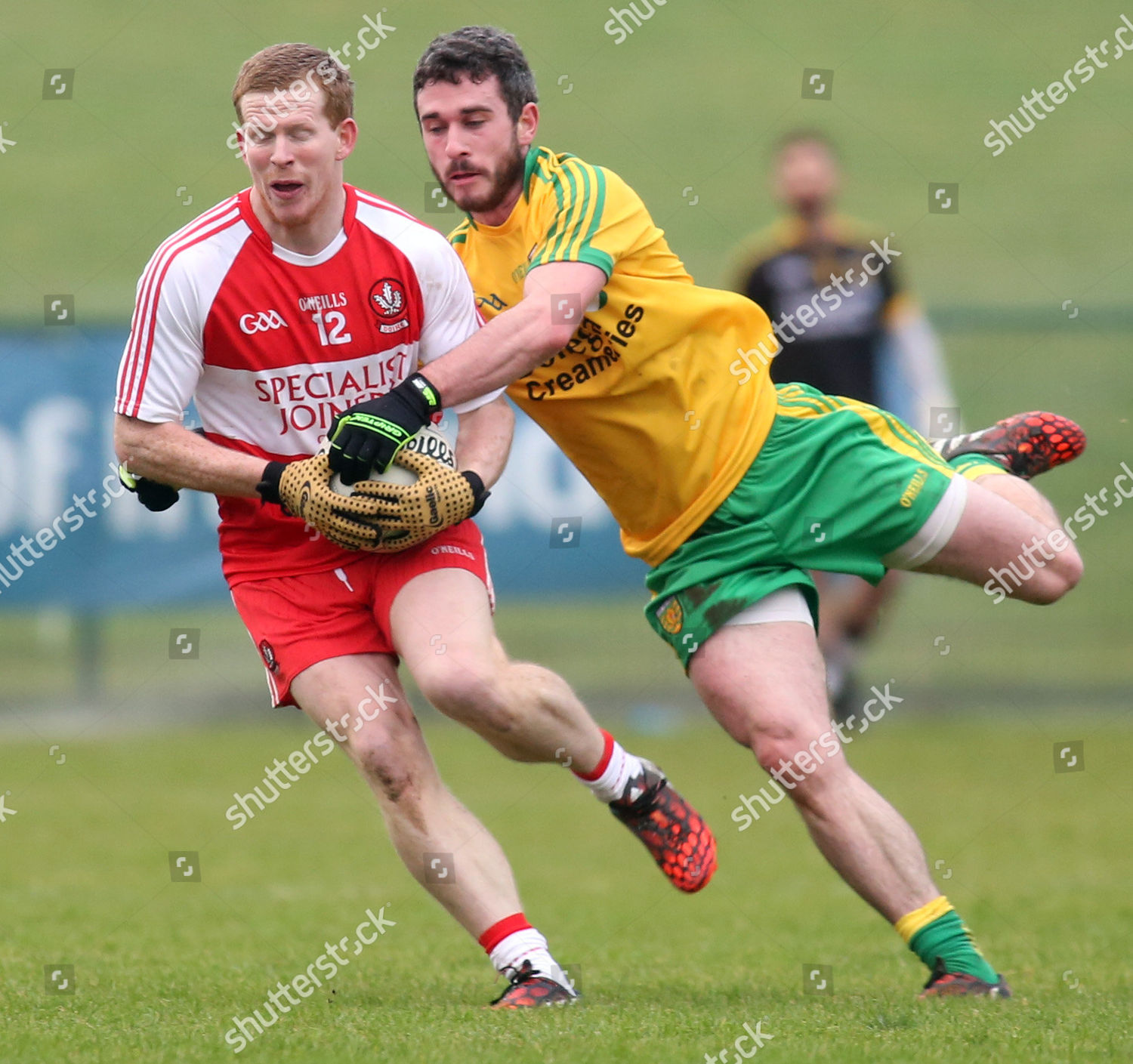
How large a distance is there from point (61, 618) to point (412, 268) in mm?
7057

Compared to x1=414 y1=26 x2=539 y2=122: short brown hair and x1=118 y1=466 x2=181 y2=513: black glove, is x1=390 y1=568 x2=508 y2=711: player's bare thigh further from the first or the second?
x1=414 y1=26 x2=539 y2=122: short brown hair

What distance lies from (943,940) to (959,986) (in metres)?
0.14

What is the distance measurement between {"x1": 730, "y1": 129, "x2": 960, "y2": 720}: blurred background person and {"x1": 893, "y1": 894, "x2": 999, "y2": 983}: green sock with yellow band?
18.1ft

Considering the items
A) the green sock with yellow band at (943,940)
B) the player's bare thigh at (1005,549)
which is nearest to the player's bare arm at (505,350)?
the player's bare thigh at (1005,549)

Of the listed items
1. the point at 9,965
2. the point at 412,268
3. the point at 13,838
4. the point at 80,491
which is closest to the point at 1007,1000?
the point at 412,268

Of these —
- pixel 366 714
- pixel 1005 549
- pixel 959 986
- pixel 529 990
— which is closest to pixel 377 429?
pixel 366 714

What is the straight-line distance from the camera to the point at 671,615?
5582mm

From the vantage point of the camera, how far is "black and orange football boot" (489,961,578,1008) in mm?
4969

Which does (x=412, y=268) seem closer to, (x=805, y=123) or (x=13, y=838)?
(x=13, y=838)

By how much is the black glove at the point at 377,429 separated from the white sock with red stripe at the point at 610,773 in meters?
1.24

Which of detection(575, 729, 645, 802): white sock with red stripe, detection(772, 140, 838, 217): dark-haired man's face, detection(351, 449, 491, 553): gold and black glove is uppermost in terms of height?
detection(772, 140, 838, 217): dark-haired man's face

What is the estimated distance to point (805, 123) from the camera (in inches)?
904

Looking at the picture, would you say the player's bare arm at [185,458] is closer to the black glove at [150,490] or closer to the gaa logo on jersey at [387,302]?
the black glove at [150,490]

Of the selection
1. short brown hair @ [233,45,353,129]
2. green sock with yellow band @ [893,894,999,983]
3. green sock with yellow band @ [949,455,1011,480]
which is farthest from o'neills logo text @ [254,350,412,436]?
green sock with yellow band @ [893,894,999,983]
